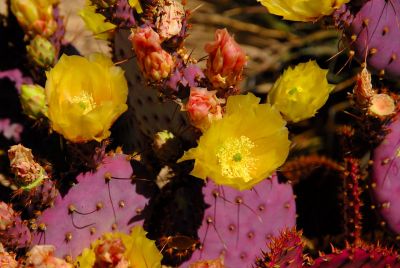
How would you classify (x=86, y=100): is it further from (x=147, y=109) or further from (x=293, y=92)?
(x=293, y=92)

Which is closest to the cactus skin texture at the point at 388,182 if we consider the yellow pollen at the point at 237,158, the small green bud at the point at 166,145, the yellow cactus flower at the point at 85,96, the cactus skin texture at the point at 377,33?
the cactus skin texture at the point at 377,33

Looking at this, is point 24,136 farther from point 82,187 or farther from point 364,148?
point 364,148

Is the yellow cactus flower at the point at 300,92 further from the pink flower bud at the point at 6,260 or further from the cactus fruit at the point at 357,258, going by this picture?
the pink flower bud at the point at 6,260

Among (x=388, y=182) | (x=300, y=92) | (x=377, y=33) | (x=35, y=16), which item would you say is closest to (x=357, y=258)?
(x=388, y=182)

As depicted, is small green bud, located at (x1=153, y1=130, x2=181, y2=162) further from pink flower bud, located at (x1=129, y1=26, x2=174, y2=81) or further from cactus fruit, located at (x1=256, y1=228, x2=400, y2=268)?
cactus fruit, located at (x1=256, y1=228, x2=400, y2=268)

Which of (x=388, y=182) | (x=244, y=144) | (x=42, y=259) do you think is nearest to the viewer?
(x=42, y=259)

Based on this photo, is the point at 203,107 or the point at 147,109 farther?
the point at 147,109

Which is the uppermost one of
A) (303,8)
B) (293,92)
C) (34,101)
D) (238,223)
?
(303,8)
